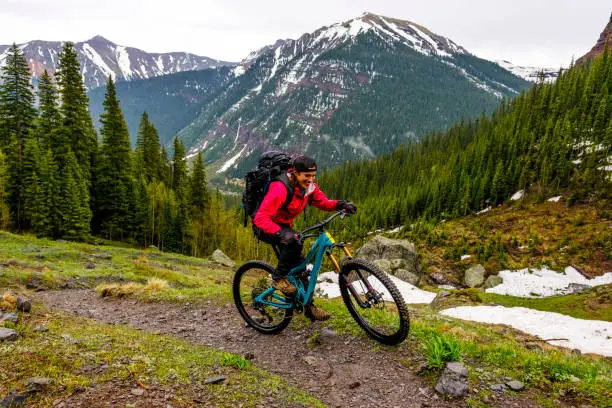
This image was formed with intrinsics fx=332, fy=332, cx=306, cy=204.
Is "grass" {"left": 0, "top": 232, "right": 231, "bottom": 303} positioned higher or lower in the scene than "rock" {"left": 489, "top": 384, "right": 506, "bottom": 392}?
lower

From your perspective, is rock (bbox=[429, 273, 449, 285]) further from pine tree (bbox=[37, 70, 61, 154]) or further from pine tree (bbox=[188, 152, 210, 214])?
pine tree (bbox=[37, 70, 61, 154])

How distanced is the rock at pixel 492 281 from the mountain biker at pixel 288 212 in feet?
178

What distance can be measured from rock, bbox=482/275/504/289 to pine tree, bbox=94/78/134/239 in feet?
184

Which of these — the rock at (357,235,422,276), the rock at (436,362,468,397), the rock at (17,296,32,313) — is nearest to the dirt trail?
the rock at (436,362,468,397)

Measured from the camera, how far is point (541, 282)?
166ft

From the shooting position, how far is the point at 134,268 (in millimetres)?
22734

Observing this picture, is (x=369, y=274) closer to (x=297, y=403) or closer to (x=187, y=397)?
(x=297, y=403)

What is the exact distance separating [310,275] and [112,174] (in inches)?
1934

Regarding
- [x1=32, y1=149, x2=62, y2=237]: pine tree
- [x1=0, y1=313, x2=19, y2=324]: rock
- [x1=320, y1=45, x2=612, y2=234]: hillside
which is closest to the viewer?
[x1=0, y1=313, x2=19, y2=324]: rock

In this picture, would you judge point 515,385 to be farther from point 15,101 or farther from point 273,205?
point 15,101

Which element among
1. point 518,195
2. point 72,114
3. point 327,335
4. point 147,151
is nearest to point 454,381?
point 327,335

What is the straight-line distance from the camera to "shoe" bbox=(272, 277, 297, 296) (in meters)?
6.94

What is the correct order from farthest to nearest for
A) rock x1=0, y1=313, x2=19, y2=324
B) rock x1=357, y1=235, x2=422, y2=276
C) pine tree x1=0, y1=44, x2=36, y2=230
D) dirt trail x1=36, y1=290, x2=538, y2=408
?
rock x1=357, y1=235, x2=422, y2=276, pine tree x1=0, y1=44, x2=36, y2=230, rock x1=0, y1=313, x2=19, y2=324, dirt trail x1=36, y1=290, x2=538, y2=408

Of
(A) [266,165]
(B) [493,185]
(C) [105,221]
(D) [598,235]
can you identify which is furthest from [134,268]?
(B) [493,185]
